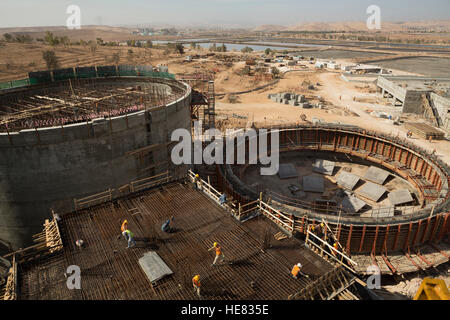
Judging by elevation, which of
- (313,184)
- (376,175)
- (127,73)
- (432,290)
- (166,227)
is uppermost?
(127,73)

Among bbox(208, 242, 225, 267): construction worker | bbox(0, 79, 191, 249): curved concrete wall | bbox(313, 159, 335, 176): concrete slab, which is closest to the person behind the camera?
bbox(208, 242, 225, 267): construction worker

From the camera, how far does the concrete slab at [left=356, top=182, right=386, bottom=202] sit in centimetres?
2783

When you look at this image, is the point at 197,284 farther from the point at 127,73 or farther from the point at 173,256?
the point at 127,73

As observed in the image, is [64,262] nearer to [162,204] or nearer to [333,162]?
[162,204]

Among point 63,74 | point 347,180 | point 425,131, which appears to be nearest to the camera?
point 63,74

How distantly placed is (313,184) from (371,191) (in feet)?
18.2

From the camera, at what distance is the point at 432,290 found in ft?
23.5

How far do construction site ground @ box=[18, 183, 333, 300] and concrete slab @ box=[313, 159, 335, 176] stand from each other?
19.6 m

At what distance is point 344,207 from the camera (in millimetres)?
26656

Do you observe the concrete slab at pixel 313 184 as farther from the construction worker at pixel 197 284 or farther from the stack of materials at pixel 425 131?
the construction worker at pixel 197 284

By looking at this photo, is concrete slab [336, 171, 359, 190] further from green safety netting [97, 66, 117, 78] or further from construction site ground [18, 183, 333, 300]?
green safety netting [97, 66, 117, 78]

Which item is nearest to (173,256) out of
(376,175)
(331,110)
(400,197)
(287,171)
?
(287,171)

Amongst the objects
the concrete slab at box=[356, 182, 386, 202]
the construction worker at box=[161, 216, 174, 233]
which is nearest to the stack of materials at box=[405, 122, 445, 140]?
the concrete slab at box=[356, 182, 386, 202]
